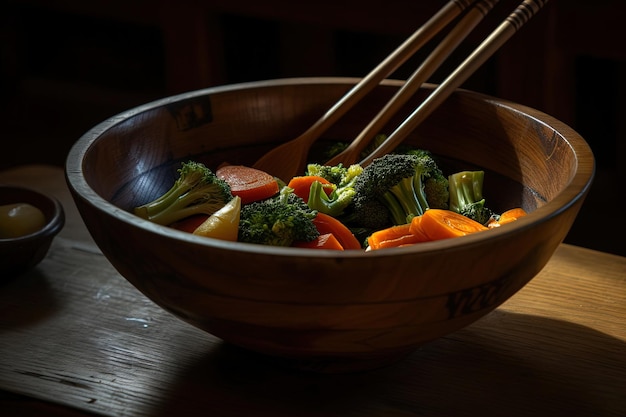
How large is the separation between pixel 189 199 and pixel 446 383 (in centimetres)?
48

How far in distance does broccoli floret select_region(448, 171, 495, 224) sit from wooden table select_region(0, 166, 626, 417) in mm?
161

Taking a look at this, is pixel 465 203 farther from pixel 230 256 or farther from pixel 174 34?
pixel 174 34

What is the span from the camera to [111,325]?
4.37ft

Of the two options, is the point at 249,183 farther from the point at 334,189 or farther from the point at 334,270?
the point at 334,270

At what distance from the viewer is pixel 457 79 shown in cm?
147

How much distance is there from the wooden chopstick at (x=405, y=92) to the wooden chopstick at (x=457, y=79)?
1.8 inches

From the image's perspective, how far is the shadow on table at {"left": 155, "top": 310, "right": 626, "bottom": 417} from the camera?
3.65ft

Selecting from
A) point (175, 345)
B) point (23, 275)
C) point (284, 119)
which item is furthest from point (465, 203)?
point (23, 275)

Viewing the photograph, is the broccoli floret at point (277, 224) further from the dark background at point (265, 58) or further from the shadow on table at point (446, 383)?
the dark background at point (265, 58)

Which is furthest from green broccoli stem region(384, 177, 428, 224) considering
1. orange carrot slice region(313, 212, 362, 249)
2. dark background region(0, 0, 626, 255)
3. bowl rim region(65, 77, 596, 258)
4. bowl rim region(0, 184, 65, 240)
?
dark background region(0, 0, 626, 255)

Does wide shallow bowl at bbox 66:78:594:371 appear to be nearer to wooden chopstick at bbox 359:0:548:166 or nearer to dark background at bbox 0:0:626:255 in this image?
wooden chopstick at bbox 359:0:548:166

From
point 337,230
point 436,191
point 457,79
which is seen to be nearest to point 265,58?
point 457,79

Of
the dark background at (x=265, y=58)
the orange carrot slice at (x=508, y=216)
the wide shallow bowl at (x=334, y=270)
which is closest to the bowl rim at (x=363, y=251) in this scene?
the wide shallow bowl at (x=334, y=270)

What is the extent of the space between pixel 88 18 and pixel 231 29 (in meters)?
0.99
